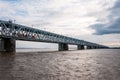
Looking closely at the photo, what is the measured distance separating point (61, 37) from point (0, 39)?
335 ft

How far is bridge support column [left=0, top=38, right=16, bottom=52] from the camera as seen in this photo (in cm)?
9675

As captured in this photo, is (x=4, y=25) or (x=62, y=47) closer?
(x=4, y=25)

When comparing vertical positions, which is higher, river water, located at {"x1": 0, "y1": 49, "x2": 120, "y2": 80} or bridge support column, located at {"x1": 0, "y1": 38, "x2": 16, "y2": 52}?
bridge support column, located at {"x1": 0, "y1": 38, "x2": 16, "y2": 52}

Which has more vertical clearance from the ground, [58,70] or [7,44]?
[7,44]

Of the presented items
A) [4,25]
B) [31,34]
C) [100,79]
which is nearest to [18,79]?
[100,79]

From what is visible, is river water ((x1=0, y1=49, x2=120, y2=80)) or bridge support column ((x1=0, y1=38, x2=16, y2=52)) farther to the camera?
bridge support column ((x1=0, y1=38, x2=16, y2=52))

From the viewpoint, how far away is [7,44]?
322 feet

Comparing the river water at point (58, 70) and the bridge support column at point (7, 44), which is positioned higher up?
the bridge support column at point (7, 44)

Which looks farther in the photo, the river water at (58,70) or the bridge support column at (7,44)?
the bridge support column at (7,44)

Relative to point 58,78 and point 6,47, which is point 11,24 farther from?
point 58,78

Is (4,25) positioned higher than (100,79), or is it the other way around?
(4,25)

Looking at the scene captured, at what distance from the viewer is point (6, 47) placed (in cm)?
→ 9738

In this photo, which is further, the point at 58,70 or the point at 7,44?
the point at 7,44

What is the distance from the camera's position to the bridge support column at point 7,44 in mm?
96750
